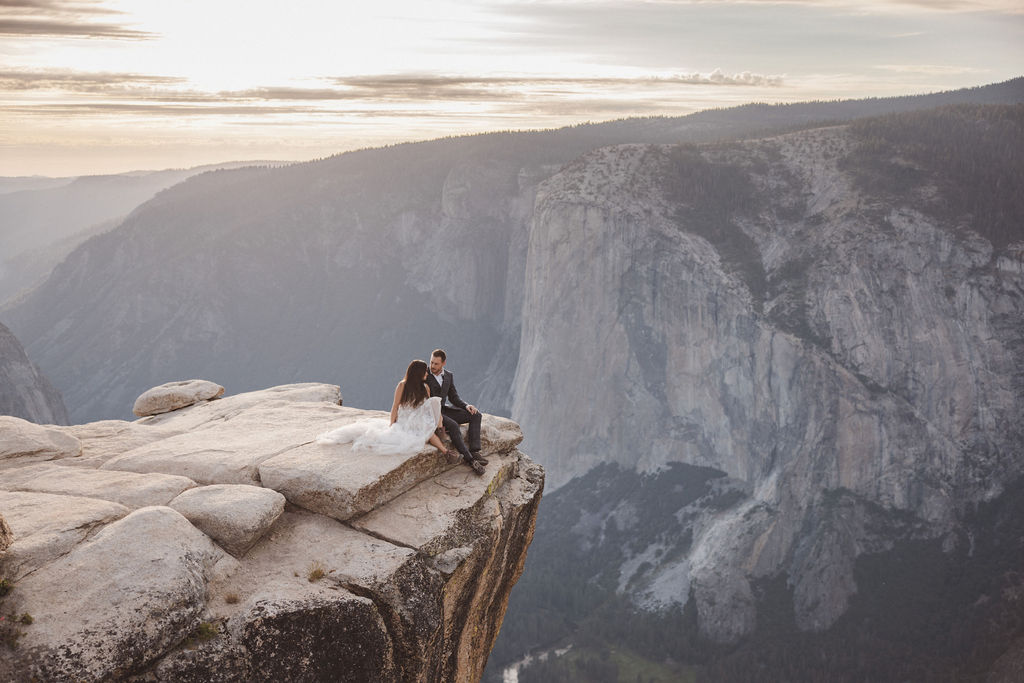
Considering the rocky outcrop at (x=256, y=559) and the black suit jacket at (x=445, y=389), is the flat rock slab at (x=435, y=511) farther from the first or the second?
the black suit jacket at (x=445, y=389)

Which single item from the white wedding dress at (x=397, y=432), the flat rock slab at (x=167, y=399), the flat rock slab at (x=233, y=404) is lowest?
the flat rock slab at (x=167, y=399)

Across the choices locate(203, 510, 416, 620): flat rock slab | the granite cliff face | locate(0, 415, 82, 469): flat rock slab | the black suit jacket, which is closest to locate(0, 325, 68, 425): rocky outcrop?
the granite cliff face

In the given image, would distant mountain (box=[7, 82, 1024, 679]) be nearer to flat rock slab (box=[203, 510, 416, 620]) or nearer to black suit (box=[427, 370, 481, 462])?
black suit (box=[427, 370, 481, 462])

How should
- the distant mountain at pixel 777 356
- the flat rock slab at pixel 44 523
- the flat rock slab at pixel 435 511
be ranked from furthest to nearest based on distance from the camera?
the distant mountain at pixel 777 356
the flat rock slab at pixel 435 511
the flat rock slab at pixel 44 523

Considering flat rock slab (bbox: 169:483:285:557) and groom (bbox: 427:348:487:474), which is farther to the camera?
groom (bbox: 427:348:487:474)

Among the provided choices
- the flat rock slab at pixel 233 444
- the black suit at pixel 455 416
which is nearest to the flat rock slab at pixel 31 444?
the flat rock slab at pixel 233 444

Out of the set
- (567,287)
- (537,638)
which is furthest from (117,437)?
(567,287)

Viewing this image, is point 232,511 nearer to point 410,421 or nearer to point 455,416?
point 410,421
